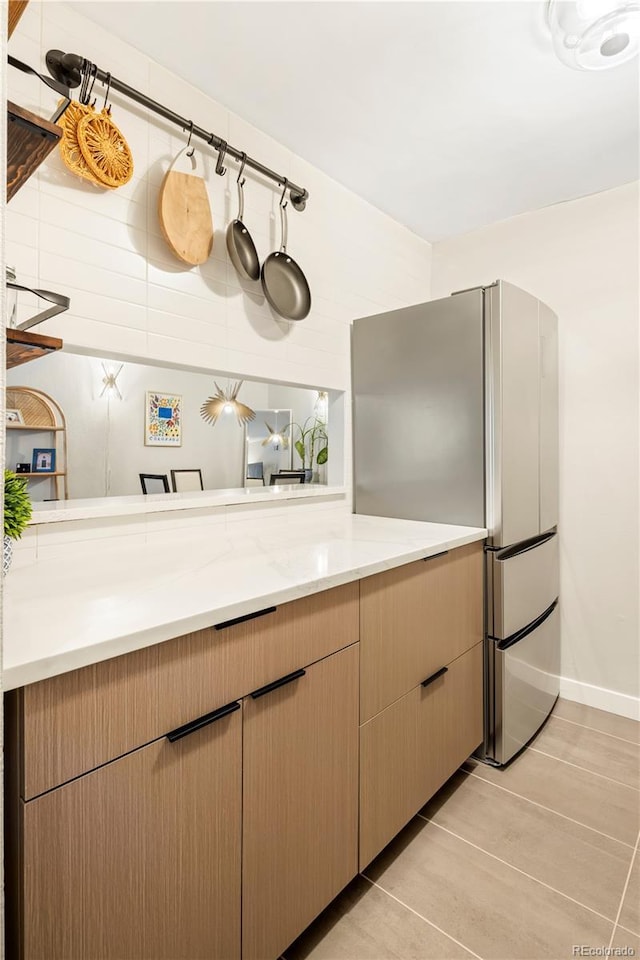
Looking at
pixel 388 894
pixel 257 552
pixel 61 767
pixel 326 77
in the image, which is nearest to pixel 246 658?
pixel 61 767

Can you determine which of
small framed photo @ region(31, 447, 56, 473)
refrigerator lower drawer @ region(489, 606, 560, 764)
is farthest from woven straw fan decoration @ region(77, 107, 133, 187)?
refrigerator lower drawer @ region(489, 606, 560, 764)

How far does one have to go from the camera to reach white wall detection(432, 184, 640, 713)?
2.27 meters

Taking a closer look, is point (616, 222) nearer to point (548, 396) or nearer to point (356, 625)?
point (548, 396)

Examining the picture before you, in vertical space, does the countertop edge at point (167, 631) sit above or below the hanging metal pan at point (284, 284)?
below

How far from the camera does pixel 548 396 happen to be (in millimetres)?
2252

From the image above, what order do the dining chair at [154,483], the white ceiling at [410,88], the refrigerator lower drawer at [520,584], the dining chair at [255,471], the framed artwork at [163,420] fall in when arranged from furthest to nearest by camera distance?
the dining chair at [255,471], the framed artwork at [163,420], the dining chair at [154,483], the refrigerator lower drawer at [520,584], the white ceiling at [410,88]

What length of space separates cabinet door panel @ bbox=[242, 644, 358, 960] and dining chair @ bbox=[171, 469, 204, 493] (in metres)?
2.46

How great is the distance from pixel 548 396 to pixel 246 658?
6.14 ft

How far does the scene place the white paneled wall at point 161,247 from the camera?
1347 mm

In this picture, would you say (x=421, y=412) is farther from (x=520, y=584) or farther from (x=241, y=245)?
(x=241, y=245)

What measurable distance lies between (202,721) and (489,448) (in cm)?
142

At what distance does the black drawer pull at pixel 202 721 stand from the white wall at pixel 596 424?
2.04m

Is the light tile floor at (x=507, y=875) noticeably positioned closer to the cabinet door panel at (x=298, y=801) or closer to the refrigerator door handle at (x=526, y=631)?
the cabinet door panel at (x=298, y=801)

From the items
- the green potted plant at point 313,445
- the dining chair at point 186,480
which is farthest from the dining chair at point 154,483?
the green potted plant at point 313,445
